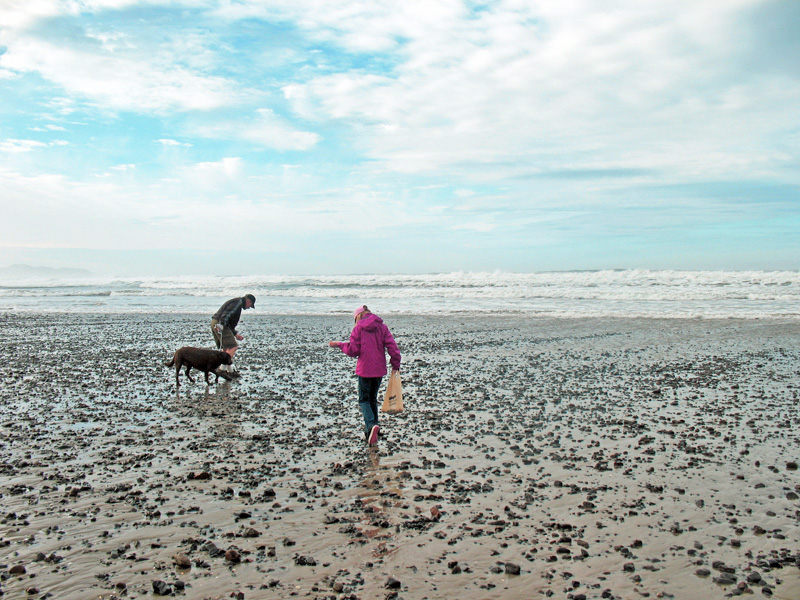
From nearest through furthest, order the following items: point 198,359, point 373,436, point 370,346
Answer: point 373,436
point 370,346
point 198,359

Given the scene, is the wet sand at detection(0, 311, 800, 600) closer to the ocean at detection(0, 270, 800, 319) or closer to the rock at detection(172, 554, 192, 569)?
the rock at detection(172, 554, 192, 569)

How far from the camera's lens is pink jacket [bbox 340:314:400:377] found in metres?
8.08

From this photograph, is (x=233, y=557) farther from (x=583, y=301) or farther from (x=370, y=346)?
(x=583, y=301)

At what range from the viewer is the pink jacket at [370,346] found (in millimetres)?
8078

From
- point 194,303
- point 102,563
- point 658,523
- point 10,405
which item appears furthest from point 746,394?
point 194,303

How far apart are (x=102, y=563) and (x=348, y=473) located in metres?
2.75

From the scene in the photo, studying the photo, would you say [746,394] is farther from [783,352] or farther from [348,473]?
[348,473]

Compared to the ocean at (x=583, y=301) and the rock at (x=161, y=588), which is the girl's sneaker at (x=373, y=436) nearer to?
Result: the rock at (x=161, y=588)

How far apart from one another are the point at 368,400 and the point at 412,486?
198cm

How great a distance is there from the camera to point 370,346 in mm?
8109

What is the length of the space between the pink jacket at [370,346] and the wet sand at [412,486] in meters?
1.02

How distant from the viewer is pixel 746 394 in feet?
34.9

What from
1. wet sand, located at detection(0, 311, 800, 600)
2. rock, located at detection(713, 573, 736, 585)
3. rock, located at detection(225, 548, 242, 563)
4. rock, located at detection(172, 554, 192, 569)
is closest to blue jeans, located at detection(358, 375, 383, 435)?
wet sand, located at detection(0, 311, 800, 600)

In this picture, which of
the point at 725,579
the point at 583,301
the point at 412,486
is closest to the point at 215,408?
the point at 412,486
